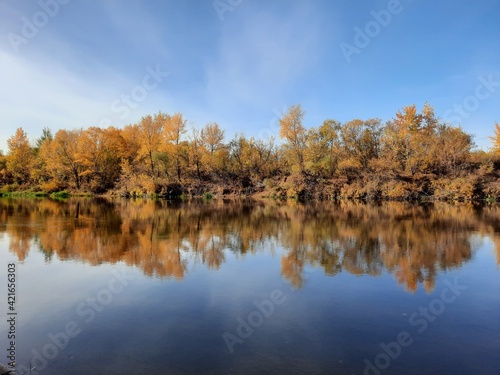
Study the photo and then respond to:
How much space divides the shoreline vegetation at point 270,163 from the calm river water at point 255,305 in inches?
1193

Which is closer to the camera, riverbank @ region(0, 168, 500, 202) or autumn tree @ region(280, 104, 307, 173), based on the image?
riverbank @ region(0, 168, 500, 202)

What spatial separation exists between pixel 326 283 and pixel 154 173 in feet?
160

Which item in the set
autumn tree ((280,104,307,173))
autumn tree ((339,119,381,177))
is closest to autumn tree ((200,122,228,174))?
autumn tree ((280,104,307,173))

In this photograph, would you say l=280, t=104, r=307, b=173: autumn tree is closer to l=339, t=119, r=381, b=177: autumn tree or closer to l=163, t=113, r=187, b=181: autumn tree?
l=339, t=119, r=381, b=177: autumn tree

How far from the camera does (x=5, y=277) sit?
938 cm

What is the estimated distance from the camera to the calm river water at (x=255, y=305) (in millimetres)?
5094

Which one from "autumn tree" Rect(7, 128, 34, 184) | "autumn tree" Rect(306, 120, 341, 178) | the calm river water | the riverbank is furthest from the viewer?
"autumn tree" Rect(7, 128, 34, 184)

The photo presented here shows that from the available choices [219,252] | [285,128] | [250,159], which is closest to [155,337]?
[219,252]

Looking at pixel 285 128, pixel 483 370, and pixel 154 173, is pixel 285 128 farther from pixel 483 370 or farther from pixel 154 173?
pixel 483 370

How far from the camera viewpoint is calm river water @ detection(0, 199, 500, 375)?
509 centimetres

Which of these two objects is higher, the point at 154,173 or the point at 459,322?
the point at 154,173

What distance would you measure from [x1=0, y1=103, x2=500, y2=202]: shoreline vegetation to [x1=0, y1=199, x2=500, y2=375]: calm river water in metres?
30.3

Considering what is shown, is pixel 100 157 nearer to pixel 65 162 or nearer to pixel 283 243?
pixel 65 162

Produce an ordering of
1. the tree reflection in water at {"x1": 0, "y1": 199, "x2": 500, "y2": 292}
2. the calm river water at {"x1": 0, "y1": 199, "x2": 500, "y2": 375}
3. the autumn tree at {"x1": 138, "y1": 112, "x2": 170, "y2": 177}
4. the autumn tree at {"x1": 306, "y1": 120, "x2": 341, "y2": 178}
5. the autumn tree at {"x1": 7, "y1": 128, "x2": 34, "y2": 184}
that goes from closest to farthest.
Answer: the calm river water at {"x1": 0, "y1": 199, "x2": 500, "y2": 375} < the tree reflection in water at {"x1": 0, "y1": 199, "x2": 500, "y2": 292} < the autumn tree at {"x1": 306, "y1": 120, "x2": 341, "y2": 178} < the autumn tree at {"x1": 138, "y1": 112, "x2": 170, "y2": 177} < the autumn tree at {"x1": 7, "y1": 128, "x2": 34, "y2": 184}
